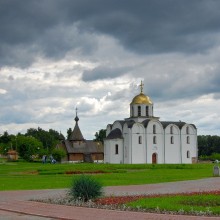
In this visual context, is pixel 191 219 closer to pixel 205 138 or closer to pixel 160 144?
pixel 160 144

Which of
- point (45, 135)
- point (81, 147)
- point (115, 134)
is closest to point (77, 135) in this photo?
point (81, 147)

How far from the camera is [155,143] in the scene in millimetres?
82375

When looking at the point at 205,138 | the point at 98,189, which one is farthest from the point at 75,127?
the point at 98,189

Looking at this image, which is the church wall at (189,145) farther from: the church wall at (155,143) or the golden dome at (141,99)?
the golden dome at (141,99)

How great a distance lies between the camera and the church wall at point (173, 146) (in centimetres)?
8269

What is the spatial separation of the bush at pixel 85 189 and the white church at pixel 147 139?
2464 inches

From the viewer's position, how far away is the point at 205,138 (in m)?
129

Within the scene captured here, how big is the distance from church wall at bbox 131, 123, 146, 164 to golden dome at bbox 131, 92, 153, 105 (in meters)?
4.92

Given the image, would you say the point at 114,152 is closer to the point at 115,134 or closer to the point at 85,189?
the point at 115,134

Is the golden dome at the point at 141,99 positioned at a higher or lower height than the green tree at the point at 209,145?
higher

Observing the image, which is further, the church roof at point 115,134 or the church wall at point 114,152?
the church roof at point 115,134

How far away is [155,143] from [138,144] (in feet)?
11.1

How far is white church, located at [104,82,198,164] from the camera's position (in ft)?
265

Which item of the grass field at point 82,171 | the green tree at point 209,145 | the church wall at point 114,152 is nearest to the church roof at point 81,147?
the church wall at point 114,152
